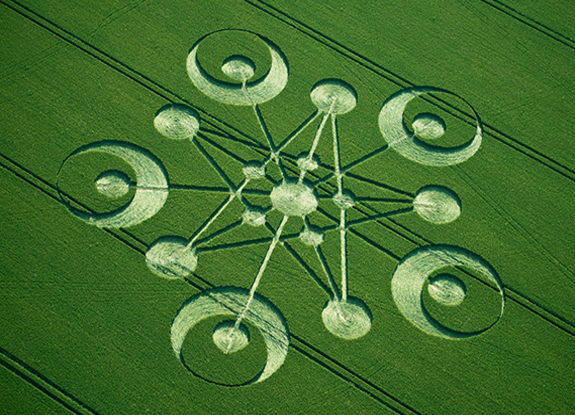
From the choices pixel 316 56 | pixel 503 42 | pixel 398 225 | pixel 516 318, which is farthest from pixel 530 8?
pixel 516 318

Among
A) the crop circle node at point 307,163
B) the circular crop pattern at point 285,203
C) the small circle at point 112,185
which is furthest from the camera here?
the crop circle node at point 307,163

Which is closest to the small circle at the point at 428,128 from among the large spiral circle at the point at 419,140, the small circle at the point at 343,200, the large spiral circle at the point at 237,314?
the large spiral circle at the point at 419,140

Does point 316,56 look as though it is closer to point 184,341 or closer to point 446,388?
point 184,341

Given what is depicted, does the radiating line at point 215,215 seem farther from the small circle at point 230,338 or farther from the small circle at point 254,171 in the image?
the small circle at point 230,338

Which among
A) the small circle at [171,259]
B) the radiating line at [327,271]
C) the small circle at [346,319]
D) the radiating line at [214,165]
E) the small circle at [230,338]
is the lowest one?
the small circle at [230,338]

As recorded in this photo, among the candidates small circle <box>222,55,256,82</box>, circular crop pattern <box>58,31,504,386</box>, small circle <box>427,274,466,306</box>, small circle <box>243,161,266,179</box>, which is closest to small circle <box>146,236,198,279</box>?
circular crop pattern <box>58,31,504,386</box>

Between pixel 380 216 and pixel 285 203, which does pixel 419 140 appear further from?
pixel 285 203
